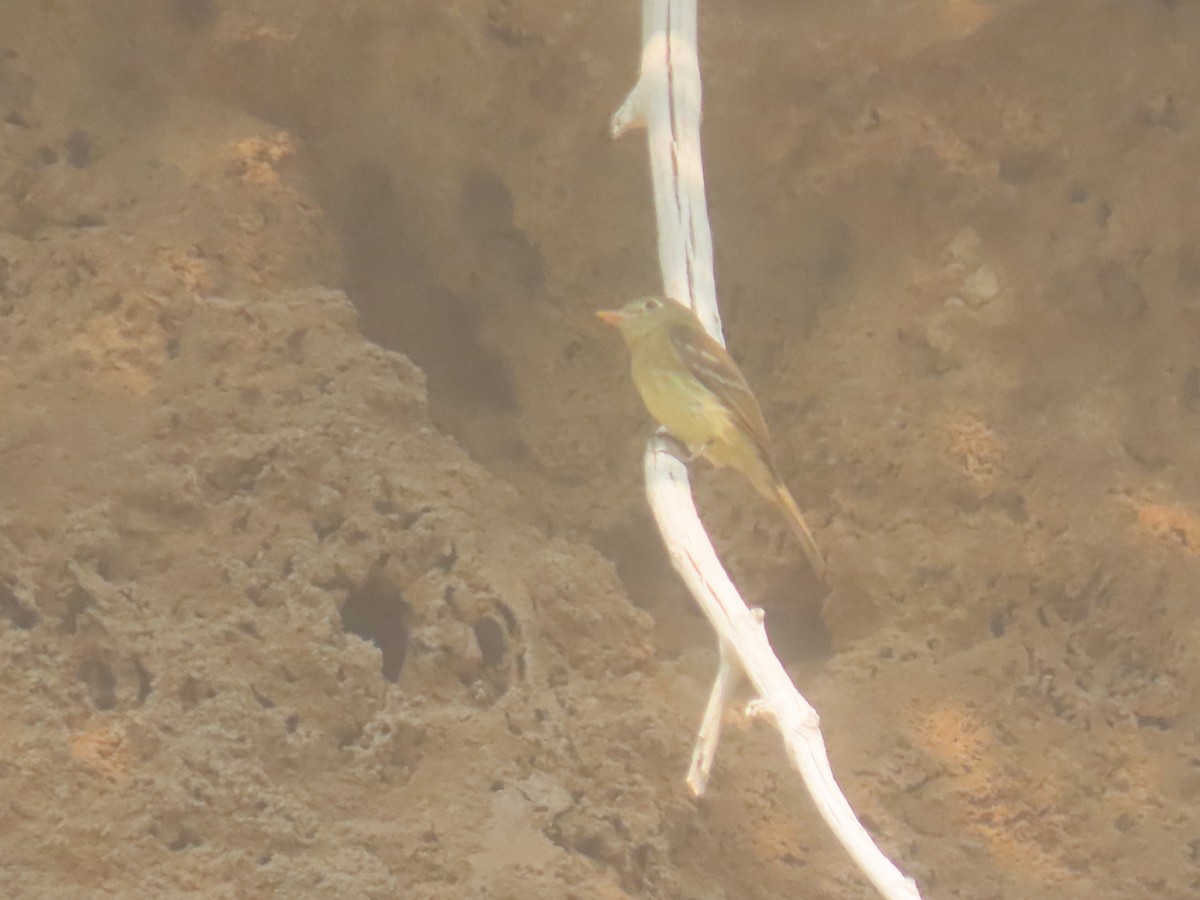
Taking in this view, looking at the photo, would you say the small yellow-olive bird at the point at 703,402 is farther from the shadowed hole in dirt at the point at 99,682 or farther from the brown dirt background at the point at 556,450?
the shadowed hole in dirt at the point at 99,682

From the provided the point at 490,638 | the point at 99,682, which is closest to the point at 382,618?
the point at 490,638

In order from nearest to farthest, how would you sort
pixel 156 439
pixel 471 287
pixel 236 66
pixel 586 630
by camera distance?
pixel 156 439 < pixel 586 630 < pixel 236 66 < pixel 471 287

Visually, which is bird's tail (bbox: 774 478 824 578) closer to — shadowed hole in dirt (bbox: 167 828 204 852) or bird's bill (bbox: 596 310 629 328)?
bird's bill (bbox: 596 310 629 328)

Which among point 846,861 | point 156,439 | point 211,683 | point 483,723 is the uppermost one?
point 156,439

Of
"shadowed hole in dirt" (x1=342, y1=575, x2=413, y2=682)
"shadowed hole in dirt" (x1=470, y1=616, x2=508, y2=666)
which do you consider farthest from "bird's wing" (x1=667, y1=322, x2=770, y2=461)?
"shadowed hole in dirt" (x1=342, y1=575, x2=413, y2=682)

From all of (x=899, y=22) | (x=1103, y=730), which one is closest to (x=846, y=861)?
(x=1103, y=730)

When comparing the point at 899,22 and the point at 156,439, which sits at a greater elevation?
the point at 899,22

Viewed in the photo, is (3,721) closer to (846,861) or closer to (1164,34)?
(846,861)

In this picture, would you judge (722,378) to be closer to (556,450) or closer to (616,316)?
(616,316)

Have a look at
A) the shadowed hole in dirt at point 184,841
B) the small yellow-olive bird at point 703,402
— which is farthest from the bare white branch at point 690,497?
the shadowed hole in dirt at point 184,841
